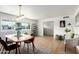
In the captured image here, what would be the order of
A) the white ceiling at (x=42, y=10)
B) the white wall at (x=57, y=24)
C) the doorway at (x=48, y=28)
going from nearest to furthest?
1. the white ceiling at (x=42, y=10)
2. the white wall at (x=57, y=24)
3. the doorway at (x=48, y=28)

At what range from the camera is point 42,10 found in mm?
1758

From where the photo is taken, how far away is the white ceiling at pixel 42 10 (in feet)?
5.50

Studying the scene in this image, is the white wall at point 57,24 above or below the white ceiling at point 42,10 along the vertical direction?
below

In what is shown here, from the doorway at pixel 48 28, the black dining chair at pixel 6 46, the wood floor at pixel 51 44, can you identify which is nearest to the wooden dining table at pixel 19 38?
the black dining chair at pixel 6 46

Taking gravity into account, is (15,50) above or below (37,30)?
below

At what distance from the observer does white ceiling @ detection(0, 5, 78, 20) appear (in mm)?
1676

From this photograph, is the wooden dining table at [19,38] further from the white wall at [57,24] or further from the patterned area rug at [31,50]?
the white wall at [57,24]

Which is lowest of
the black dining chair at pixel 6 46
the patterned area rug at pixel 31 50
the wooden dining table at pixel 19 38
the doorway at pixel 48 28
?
the patterned area rug at pixel 31 50

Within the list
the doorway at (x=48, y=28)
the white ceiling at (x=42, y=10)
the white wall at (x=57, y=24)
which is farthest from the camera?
the doorway at (x=48, y=28)

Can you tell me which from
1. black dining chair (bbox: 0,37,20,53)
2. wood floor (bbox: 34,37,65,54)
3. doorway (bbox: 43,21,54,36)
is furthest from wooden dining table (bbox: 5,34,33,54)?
doorway (bbox: 43,21,54,36)
